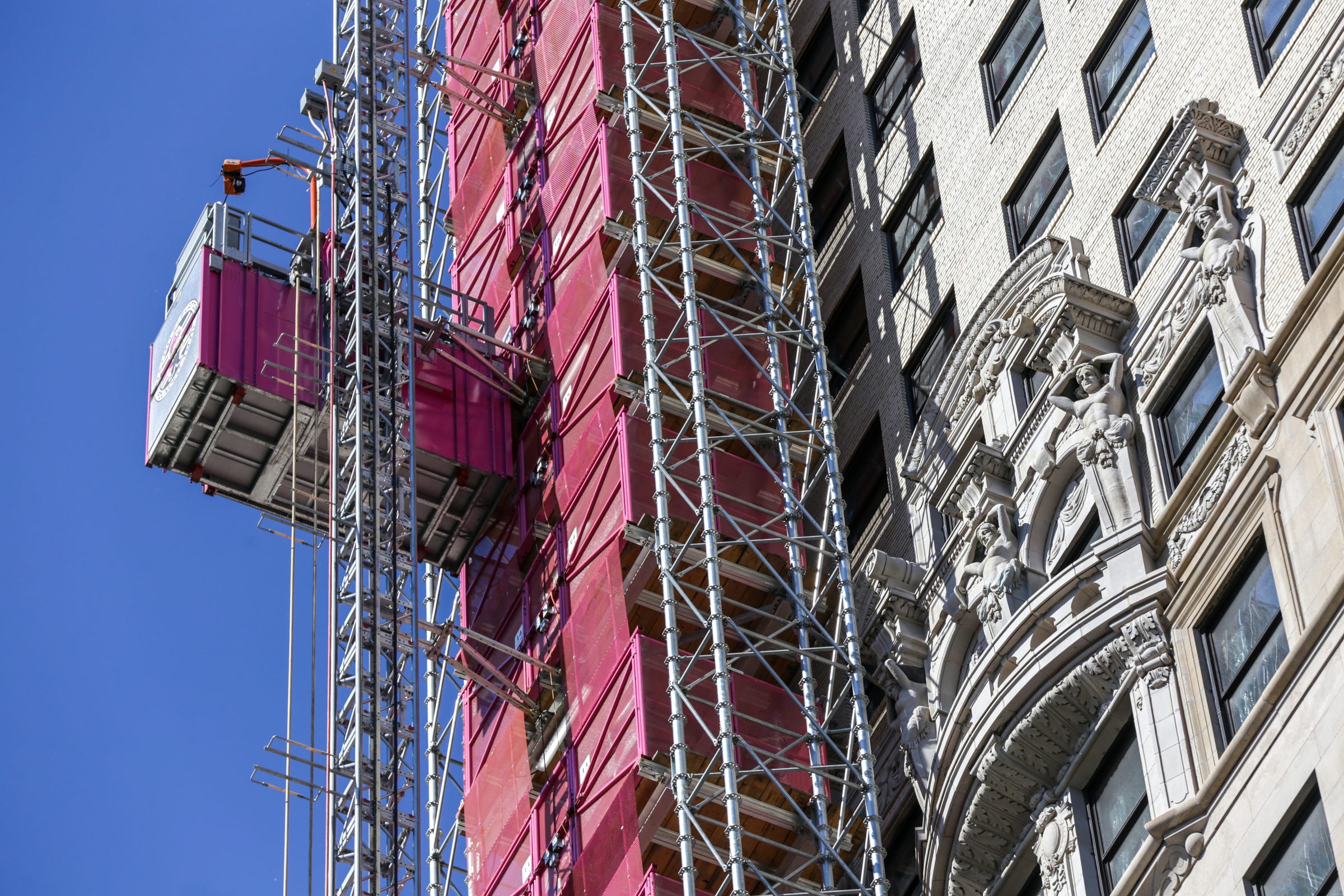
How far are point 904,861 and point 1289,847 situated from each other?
978cm

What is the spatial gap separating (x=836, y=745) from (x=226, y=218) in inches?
648

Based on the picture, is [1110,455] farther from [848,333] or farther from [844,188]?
[844,188]

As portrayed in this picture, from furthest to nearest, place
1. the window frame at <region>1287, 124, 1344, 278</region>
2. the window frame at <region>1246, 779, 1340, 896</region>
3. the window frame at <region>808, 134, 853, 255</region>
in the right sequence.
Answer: the window frame at <region>808, 134, 853, 255</region>, the window frame at <region>1287, 124, 1344, 278</region>, the window frame at <region>1246, 779, 1340, 896</region>

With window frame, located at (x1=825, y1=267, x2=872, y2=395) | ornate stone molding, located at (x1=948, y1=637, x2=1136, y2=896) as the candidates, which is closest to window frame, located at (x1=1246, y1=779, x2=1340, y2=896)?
ornate stone molding, located at (x1=948, y1=637, x2=1136, y2=896)

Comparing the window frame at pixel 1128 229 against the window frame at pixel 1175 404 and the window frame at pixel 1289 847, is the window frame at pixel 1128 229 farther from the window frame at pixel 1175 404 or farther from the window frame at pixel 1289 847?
the window frame at pixel 1289 847

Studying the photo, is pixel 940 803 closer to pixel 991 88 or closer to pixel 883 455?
pixel 883 455

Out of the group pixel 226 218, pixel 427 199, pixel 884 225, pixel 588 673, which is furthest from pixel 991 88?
pixel 427 199

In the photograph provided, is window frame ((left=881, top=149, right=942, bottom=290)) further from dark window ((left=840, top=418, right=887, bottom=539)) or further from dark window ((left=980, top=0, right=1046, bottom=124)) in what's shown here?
dark window ((left=840, top=418, right=887, bottom=539))

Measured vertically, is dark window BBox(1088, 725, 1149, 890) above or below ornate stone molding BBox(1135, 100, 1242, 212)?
below

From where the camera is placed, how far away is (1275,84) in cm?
2897

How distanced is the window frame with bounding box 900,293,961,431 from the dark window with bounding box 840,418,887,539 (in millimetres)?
852

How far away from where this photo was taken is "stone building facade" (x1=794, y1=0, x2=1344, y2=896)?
25594 mm

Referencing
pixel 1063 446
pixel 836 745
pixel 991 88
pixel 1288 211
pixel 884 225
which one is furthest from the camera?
pixel 884 225

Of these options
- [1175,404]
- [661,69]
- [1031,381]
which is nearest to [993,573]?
[1031,381]
